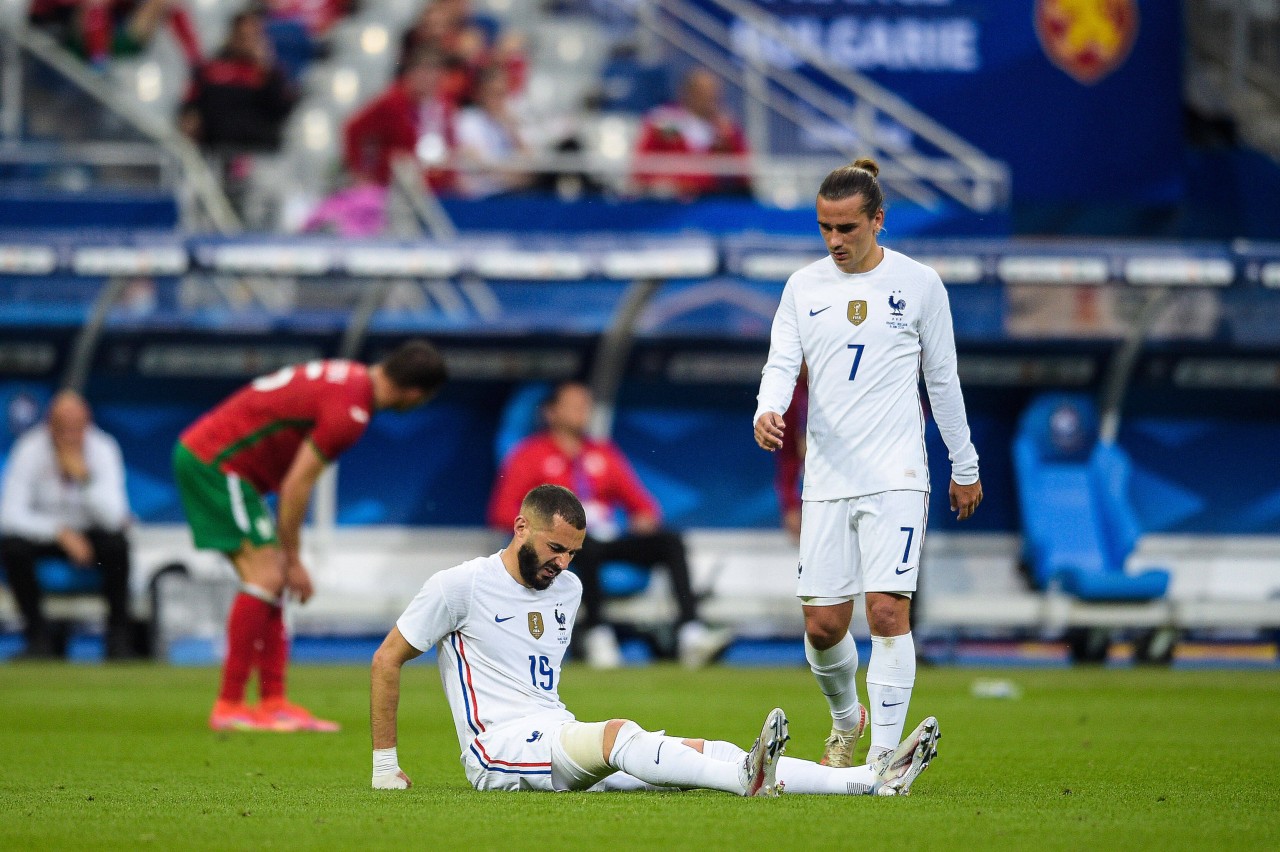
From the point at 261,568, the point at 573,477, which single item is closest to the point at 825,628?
the point at 261,568

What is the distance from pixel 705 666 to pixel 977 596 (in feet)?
6.25

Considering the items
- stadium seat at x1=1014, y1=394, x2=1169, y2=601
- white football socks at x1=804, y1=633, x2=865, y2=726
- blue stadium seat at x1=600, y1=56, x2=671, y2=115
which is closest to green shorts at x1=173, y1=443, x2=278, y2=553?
white football socks at x1=804, y1=633, x2=865, y2=726

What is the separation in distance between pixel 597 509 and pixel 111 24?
753cm

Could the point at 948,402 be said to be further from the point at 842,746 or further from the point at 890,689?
the point at 842,746

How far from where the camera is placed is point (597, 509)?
1269cm

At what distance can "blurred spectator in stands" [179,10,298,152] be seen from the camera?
15586 mm

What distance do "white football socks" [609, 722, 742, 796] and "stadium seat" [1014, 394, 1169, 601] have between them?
762cm

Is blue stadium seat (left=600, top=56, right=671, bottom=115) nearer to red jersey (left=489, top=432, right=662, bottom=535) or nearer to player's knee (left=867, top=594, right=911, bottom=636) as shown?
red jersey (left=489, top=432, right=662, bottom=535)

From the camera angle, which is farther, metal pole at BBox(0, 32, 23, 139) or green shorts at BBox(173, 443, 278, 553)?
metal pole at BBox(0, 32, 23, 139)

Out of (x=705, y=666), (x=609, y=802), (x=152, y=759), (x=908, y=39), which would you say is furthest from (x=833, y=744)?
(x=908, y=39)

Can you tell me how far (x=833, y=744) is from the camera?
6.13 meters

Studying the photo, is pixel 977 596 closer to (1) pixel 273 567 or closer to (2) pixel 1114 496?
(2) pixel 1114 496

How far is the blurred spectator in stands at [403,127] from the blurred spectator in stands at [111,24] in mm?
1875

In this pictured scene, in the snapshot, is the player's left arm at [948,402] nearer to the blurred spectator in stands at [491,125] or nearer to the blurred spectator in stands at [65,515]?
the blurred spectator in stands at [65,515]
